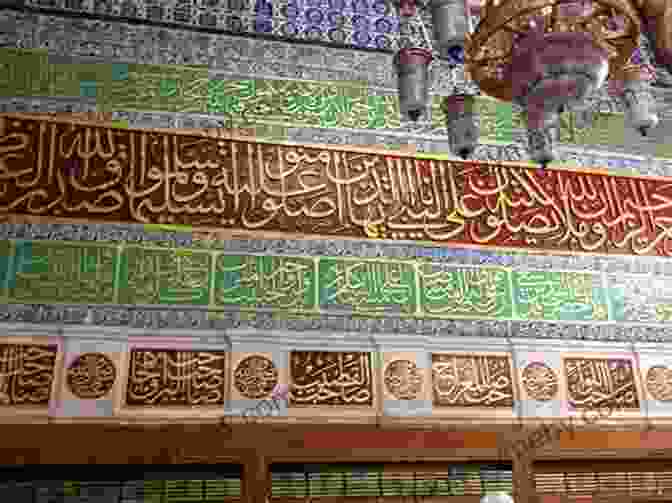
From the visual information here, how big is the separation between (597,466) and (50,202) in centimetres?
273

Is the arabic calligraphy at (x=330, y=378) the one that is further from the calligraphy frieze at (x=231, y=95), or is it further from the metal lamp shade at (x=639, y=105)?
the metal lamp shade at (x=639, y=105)

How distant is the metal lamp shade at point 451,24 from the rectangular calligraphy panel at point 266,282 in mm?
1336

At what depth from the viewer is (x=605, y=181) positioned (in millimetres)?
4059

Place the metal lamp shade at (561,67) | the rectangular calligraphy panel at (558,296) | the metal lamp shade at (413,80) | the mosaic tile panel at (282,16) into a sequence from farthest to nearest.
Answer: the mosaic tile panel at (282,16)
the rectangular calligraphy panel at (558,296)
the metal lamp shade at (413,80)
the metal lamp shade at (561,67)

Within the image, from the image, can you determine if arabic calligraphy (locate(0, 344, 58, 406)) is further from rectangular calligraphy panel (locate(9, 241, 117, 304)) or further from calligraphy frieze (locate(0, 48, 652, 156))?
calligraphy frieze (locate(0, 48, 652, 156))

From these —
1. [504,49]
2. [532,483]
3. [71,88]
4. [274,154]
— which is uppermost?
[71,88]

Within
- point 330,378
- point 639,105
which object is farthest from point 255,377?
point 639,105

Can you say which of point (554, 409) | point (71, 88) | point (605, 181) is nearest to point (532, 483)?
point (554, 409)

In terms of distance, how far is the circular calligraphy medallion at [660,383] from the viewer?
140 inches

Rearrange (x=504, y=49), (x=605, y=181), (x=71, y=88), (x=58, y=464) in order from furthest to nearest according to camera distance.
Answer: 1. (x=605, y=181)
2. (x=71, y=88)
3. (x=58, y=464)
4. (x=504, y=49)

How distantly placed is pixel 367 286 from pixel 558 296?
3.17 ft

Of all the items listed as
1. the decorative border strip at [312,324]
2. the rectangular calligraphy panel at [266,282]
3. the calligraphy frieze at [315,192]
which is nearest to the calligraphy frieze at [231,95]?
the calligraphy frieze at [315,192]

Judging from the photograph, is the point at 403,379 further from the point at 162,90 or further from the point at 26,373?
the point at 162,90

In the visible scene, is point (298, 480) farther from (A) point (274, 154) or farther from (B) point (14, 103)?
(B) point (14, 103)
